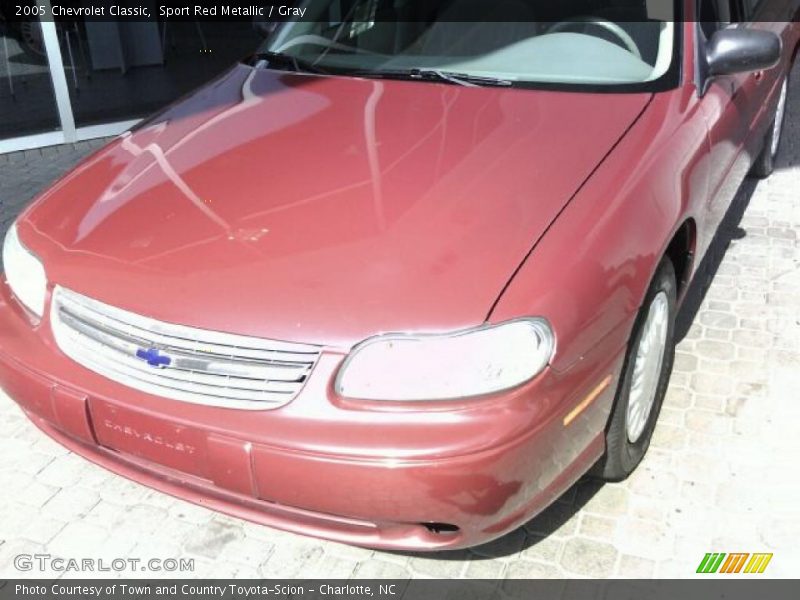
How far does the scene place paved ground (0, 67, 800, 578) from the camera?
2.30 m

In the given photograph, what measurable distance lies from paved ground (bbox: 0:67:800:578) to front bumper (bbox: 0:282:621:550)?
32cm

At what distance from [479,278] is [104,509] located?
1.43m

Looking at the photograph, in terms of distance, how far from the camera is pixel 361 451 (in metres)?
1.79

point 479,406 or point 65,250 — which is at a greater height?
point 65,250

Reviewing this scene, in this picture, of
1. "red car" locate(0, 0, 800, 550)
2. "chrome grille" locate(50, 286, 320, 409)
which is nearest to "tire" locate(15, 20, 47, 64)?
"red car" locate(0, 0, 800, 550)

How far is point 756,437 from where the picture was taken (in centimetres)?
273

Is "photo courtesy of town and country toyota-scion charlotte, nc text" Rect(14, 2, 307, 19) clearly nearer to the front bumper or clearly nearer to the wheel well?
the wheel well

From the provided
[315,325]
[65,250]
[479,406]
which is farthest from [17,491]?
[479,406]

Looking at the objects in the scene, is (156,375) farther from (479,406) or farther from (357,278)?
(479,406)

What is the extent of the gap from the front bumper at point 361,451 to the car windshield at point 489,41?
1.17 metres

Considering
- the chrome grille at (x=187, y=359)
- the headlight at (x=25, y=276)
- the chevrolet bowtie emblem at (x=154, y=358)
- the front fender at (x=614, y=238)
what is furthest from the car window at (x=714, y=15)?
the headlight at (x=25, y=276)
